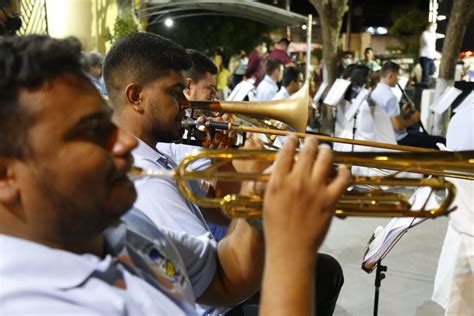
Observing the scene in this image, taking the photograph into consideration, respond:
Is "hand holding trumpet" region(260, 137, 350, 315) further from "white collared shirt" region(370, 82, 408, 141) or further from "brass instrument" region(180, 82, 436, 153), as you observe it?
"white collared shirt" region(370, 82, 408, 141)

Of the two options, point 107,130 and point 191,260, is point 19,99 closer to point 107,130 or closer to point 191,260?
point 107,130

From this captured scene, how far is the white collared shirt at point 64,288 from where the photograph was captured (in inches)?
33.7

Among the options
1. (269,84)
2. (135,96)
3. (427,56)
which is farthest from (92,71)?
(427,56)

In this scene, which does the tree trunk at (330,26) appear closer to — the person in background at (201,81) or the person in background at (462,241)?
the person in background at (201,81)

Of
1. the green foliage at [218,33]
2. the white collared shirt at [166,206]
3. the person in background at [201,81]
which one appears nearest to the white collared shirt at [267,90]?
the person in background at [201,81]

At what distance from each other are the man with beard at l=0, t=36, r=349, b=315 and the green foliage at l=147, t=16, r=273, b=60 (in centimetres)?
1873

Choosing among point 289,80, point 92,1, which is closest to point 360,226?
point 289,80

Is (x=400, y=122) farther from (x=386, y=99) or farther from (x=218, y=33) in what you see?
(x=218, y=33)

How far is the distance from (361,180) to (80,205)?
0.65m

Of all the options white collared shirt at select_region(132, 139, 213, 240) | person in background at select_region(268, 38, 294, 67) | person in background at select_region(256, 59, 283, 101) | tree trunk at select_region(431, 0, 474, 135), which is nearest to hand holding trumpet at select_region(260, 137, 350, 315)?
white collared shirt at select_region(132, 139, 213, 240)

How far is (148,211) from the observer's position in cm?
162

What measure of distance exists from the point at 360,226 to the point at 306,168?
414cm

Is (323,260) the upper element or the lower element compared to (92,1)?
lower

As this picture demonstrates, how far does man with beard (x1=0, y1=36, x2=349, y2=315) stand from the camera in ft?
2.96
